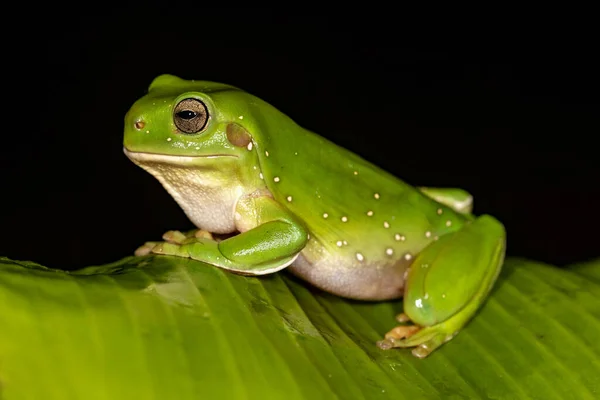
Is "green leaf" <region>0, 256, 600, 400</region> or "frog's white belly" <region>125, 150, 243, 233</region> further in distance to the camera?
"frog's white belly" <region>125, 150, 243, 233</region>

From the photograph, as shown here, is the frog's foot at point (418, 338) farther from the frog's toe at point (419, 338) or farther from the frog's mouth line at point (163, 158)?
the frog's mouth line at point (163, 158)

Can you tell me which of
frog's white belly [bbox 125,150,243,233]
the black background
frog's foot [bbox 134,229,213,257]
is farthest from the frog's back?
the black background

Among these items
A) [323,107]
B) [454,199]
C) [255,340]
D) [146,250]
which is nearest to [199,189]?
[146,250]

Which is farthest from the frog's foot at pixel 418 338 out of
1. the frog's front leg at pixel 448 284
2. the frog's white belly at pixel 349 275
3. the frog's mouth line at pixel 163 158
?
the frog's mouth line at pixel 163 158

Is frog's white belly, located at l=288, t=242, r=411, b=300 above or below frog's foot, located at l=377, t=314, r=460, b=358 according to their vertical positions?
above

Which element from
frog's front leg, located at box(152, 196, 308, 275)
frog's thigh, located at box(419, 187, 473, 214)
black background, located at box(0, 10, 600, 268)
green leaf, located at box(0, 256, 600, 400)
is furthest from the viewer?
black background, located at box(0, 10, 600, 268)

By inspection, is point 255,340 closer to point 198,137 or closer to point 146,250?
point 146,250

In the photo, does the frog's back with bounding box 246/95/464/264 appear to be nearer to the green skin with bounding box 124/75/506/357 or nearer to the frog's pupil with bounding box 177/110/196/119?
the green skin with bounding box 124/75/506/357

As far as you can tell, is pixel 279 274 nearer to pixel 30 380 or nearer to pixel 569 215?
pixel 30 380

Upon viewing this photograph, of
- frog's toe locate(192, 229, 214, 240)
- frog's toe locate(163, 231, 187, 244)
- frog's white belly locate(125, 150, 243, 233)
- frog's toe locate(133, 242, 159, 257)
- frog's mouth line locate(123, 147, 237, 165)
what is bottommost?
frog's toe locate(192, 229, 214, 240)
